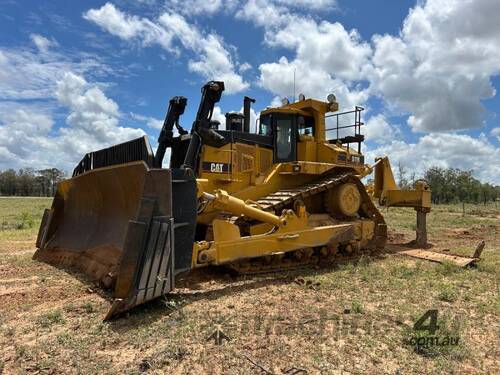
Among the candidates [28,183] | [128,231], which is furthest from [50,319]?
[28,183]

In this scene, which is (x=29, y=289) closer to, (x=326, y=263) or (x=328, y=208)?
(x=326, y=263)

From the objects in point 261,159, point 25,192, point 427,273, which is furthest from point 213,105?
point 25,192

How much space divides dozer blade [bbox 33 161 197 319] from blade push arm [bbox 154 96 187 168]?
5.92ft

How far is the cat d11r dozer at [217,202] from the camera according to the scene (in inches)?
205

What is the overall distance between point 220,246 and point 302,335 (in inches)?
90.5

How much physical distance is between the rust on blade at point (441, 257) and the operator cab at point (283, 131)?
3.60 m

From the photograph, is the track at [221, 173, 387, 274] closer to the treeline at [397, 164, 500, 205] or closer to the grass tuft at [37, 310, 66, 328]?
the grass tuft at [37, 310, 66, 328]

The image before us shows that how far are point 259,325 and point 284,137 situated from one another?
17.3 ft

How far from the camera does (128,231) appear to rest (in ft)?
16.4

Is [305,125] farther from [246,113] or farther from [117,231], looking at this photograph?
[117,231]

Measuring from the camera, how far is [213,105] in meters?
7.89

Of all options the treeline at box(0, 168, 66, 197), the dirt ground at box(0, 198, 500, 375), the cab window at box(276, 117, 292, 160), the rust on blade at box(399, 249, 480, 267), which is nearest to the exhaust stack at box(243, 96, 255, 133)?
the cab window at box(276, 117, 292, 160)

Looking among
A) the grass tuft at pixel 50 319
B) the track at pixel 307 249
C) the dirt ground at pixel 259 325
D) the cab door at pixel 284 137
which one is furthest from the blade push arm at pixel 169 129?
the grass tuft at pixel 50 319

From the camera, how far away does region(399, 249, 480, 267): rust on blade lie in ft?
27.4
